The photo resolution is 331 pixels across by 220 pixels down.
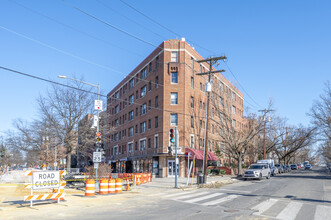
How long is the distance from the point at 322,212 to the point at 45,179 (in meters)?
11.8

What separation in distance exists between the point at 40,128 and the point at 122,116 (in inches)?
779

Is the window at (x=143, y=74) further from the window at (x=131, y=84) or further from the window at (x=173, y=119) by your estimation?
the window at (x=173, y=119)

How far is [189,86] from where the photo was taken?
39688 millimetres

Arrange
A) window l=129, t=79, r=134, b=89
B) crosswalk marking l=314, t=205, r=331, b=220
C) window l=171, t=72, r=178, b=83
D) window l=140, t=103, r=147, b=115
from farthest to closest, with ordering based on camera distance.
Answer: window l=129, t=79, r=134, b=89
window l=140, t=103, r=147, b=115
window l=171, t=72, r=178, b=83
crosswalk marking l=314, t=205, r=331, b=220

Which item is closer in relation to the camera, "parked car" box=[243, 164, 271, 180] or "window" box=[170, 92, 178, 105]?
"parked car" box=[243, 164, 271, 180]

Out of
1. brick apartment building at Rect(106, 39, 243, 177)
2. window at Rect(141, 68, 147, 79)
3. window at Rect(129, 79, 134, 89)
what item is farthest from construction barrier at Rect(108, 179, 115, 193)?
window at Rect(129, 79, 134, 89)

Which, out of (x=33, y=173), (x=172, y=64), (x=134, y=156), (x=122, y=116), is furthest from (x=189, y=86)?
(x=33, y=173)

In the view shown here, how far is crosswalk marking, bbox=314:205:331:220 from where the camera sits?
31.8ft

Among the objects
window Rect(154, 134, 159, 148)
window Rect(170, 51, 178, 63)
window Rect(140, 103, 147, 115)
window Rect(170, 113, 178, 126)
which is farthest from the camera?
window Rect(140, 103, 147, 115)

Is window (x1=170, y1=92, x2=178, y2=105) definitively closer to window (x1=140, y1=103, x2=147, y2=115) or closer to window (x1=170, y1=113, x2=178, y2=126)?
window (x1=170, y1=113, x2=178, y2=126)

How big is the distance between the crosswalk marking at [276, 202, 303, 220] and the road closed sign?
990 cm

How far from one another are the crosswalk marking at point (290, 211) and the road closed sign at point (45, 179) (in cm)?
990

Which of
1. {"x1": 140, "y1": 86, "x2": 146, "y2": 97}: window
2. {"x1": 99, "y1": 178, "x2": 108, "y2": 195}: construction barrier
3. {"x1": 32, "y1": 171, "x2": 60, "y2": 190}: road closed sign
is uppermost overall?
{"x1": 140, "y1": 86, "x2": 146, "y2": 97}: window

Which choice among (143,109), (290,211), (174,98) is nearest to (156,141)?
(174,98)
